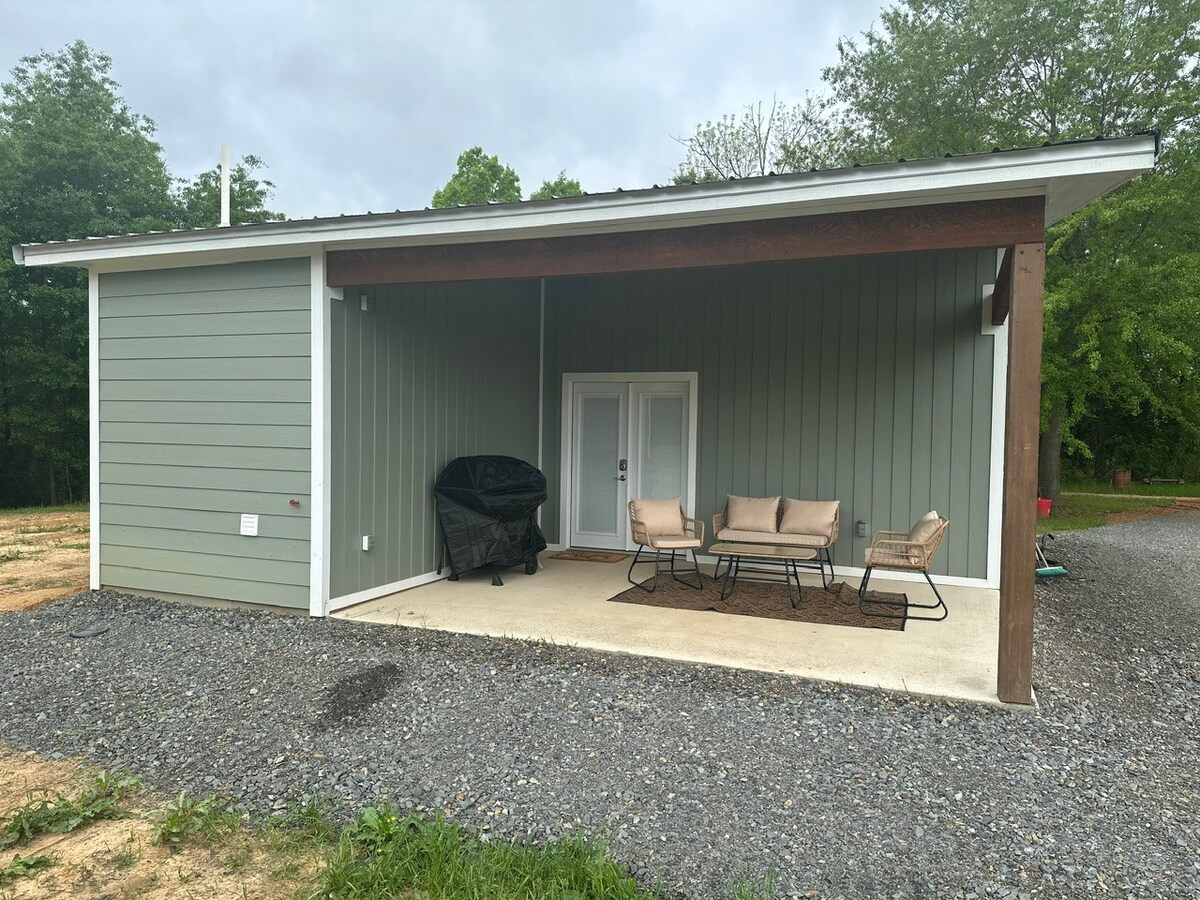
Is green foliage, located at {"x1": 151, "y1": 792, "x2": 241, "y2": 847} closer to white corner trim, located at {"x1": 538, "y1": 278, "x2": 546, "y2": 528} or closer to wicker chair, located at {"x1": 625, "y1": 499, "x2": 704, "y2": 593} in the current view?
wicker chair, located at {"x1": 625, "y1": 499, "x2": 704, "y2": 593}

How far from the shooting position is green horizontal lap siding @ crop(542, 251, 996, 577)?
588 cm

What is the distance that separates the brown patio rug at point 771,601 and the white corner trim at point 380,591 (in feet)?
4.95

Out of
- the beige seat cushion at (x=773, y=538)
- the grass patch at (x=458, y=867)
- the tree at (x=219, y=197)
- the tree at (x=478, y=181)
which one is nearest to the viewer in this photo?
the grass patch at (x=458, y=867)

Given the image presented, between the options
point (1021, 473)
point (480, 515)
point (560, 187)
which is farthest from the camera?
point (560, 187)

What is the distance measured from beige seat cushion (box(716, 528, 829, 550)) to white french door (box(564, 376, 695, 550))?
1.03 metres

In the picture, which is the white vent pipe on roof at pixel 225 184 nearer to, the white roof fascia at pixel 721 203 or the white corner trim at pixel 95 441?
the white roof fascia at pixel 721 203

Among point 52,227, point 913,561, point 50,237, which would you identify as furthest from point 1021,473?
point 50,237

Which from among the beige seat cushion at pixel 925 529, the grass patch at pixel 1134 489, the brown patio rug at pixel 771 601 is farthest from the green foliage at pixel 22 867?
the grass patch at pixel 1134 489

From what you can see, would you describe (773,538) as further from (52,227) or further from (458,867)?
(52,227)

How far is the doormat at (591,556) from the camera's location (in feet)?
22.4

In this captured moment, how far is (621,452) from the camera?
719 cm

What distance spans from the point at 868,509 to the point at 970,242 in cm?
322

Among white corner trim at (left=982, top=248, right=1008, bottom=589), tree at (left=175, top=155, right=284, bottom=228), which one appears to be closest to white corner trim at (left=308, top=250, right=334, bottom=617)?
white corner trim at (left=982, top=248, right=1008, bottom=589)

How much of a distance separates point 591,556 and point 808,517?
7.02 feet
